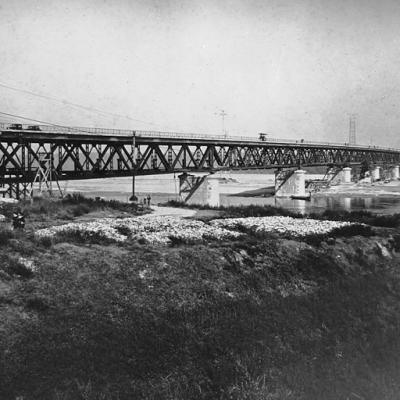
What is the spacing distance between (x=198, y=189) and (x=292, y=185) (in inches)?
1425

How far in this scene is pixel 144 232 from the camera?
19156 mm

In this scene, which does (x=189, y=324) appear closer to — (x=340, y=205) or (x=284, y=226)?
(x=284, y=226)

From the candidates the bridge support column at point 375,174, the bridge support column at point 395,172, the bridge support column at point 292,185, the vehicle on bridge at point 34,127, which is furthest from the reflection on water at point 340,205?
the bridge support column at point 395,172

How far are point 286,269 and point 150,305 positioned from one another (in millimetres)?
6586

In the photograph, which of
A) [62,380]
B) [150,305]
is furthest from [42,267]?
[62,380]

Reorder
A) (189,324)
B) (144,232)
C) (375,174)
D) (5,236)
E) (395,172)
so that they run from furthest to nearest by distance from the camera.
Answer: (395,172) < (375,174) < (144,232) < (5,236) < (189,324)

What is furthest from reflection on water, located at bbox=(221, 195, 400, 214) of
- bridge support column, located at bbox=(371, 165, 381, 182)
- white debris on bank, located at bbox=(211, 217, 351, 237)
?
bridge support column, located at bbox=(371, 165, 381, 182)

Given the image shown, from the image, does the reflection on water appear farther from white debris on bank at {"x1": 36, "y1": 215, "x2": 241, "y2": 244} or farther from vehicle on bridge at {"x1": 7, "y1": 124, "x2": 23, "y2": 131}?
white debris on bank at {"x1": 36, "y1": 215, "x2": 241, "y2": 244}

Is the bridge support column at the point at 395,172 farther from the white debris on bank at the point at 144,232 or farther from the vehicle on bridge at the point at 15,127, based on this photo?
the white debris on bank at the point at 144,232

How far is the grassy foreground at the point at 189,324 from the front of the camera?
8.02m

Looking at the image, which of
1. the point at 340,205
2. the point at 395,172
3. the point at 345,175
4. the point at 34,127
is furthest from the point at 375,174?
the point at 34,127

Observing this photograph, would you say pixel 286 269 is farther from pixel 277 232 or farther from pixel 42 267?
pixel 42 267

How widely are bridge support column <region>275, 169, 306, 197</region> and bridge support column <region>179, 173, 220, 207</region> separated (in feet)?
111

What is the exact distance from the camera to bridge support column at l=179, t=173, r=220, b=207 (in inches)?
2406
